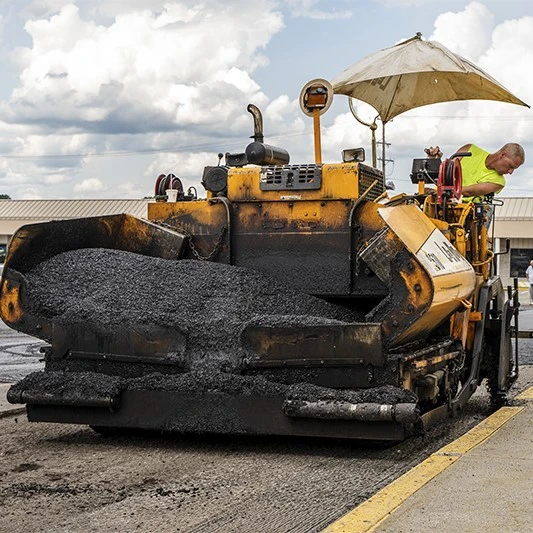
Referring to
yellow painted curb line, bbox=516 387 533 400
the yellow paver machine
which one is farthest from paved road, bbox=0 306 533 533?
yellow painted curb line, bbox=516 387 533 400

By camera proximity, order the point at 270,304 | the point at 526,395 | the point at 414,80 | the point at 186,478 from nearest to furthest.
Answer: the point at 186,478 → the point at 270,304 → the point at 526,395 → the point at 414,80

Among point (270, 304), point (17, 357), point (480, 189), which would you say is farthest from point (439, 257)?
point (17, 357)

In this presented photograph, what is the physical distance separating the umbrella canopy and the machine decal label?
298 centimetres

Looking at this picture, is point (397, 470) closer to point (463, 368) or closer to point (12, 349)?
point (463, 368)

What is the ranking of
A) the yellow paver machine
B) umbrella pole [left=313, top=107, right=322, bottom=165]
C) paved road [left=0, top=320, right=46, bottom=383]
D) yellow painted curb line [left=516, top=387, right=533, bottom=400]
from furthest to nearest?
paved road [left=0, top=320, right=46, bottom=383]
yellow painted curb line [left=516, top=387, right=533, bottom=400]
umbrella pole [left=313, top=107, right=322, bottom=165]
the yellow paver machine

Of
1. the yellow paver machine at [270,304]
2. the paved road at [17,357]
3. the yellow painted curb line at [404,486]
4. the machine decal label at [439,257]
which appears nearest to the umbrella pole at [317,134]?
the yellow paver machine at [270,304]

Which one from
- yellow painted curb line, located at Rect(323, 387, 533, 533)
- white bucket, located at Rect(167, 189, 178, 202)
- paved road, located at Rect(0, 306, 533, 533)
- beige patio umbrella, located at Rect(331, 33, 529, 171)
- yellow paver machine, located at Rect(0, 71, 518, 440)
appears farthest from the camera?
beige patio umbrella, located at Rect(331, 33, 529, 171)

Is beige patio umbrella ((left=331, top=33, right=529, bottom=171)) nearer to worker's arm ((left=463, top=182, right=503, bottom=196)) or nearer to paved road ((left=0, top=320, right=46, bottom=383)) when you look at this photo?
worker's arm ((left=463, top=182, right=503, bottom=196))

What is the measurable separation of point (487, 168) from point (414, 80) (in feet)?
5.41

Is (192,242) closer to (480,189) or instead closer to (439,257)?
(439,257)

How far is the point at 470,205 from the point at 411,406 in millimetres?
2277

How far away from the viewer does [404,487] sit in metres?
5.25

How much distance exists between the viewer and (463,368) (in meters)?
7.81

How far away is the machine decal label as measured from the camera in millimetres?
6338
